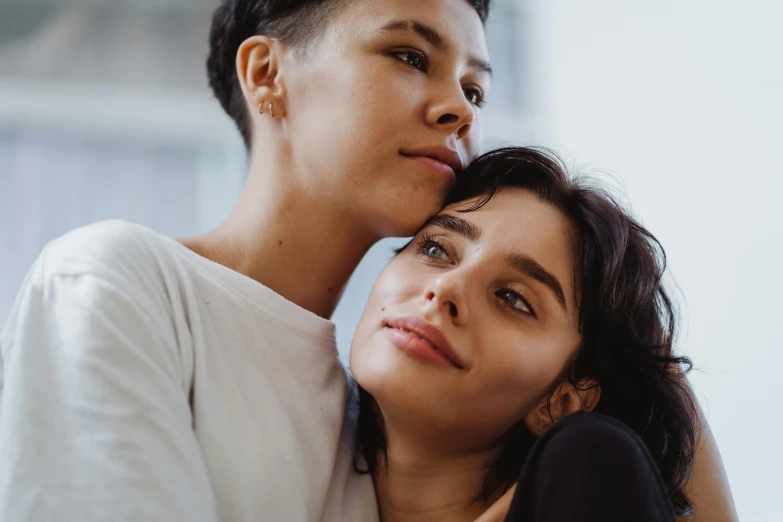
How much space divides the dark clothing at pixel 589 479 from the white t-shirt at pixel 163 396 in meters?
0.33

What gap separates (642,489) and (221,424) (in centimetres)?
49

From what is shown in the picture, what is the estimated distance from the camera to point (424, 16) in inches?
46.7

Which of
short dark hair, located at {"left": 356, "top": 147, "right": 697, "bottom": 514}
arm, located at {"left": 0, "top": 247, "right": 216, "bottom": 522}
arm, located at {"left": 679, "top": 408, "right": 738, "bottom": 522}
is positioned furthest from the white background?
arm, located at {"left": 0, "top": 247, "right": 216, "bottom": 522}

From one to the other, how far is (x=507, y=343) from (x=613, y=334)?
0.18 metres

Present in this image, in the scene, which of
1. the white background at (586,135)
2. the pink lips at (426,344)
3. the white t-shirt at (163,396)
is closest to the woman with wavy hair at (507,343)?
the pink lips at (426,344)

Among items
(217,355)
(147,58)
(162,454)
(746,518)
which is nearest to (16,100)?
(147,58)

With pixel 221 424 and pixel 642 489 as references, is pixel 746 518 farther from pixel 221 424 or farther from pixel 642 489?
pixel 221 424

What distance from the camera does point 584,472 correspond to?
0.79m

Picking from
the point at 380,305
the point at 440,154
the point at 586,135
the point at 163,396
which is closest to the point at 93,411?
the point at 163,396

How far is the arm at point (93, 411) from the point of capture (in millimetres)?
839

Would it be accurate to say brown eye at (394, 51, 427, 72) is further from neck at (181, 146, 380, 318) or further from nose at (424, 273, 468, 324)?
nose at (424, 273, 468, 324)

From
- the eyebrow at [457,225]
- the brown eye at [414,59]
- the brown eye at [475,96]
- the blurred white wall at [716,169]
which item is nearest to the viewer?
the eyebrow at [457,225]

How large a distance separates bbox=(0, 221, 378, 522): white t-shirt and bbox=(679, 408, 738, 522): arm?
1.47ft

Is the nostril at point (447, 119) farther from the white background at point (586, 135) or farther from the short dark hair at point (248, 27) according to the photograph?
the white background at point (586, 135)
